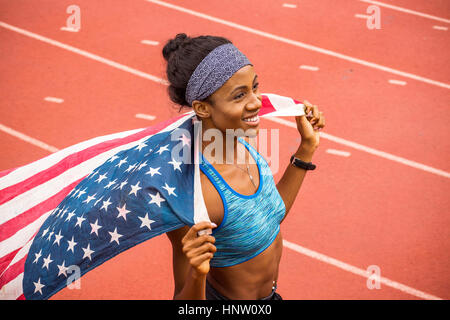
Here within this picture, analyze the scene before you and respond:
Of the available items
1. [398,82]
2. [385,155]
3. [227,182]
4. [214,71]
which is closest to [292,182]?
[227,182]

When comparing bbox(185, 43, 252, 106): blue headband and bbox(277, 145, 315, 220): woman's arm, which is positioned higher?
bbox(185, 43, 252, 106): blue headband

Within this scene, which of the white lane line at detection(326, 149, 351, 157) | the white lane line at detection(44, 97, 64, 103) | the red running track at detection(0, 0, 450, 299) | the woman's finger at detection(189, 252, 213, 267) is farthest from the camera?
the white lane line at detection(44, 97, 64, 103)

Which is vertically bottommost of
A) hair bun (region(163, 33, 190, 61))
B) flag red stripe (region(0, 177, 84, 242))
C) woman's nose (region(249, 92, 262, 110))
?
flag red stripe (region(0, 177, 84, 242))

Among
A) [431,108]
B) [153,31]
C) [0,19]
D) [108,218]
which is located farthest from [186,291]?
[0,19]

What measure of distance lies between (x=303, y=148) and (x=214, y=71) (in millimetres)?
907

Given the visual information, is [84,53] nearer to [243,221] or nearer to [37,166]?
[37,166]

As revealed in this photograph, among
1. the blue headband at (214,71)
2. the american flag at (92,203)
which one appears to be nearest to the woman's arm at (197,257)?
the american flag at (92,203)

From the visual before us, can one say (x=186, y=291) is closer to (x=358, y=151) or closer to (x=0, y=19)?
(x=358, y=151)

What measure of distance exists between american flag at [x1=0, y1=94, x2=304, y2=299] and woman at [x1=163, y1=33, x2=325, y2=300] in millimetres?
123

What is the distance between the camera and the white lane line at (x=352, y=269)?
178 inches

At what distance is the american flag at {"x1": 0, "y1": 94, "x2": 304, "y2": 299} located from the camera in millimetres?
2320

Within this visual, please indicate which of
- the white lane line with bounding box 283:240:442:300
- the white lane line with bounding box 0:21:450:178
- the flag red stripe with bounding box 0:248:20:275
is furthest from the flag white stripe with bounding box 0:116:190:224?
the white lane line with bounding box 283:240:442:300

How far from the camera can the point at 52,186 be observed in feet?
9.24

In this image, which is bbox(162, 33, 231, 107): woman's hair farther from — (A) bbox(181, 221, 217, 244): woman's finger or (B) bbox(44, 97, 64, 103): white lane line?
(B) bbox(44, 97, 64, 103): white lane line
